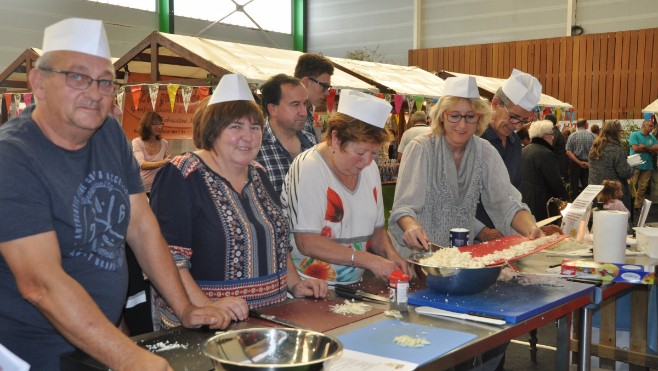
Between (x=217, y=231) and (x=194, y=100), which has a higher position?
(x=194, y=100)

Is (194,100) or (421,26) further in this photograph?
(421,26)

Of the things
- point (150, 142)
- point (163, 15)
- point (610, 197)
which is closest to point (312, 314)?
point (610, 197)

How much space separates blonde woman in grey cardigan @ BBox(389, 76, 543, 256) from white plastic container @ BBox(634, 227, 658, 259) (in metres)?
0.48

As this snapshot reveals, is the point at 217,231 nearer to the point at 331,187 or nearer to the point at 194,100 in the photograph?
the point at 331,187

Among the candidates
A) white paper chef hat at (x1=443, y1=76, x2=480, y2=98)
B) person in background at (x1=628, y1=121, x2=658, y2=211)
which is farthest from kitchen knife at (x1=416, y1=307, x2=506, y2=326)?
person in background at (x1=628, y1=121, x2=658, y2=211)

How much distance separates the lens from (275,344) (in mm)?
1447

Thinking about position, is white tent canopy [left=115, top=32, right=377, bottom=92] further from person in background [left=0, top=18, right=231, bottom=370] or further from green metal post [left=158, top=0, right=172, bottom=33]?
green metal post [left=158, top=0, right=172, bottom=33]

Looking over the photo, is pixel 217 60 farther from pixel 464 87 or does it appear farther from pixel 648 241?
pixel 648 241

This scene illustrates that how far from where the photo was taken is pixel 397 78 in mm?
8891

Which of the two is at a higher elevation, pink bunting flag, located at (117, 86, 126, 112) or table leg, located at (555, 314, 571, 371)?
pink bunting flag, located at (117, 86, 126, 112)

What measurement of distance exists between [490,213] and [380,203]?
0.80 m

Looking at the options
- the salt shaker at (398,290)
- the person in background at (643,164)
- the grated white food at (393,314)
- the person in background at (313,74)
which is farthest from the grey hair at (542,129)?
the person in background at (643,164)

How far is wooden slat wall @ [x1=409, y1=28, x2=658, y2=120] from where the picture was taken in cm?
1484

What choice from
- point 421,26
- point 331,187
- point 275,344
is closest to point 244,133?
point 331,187
